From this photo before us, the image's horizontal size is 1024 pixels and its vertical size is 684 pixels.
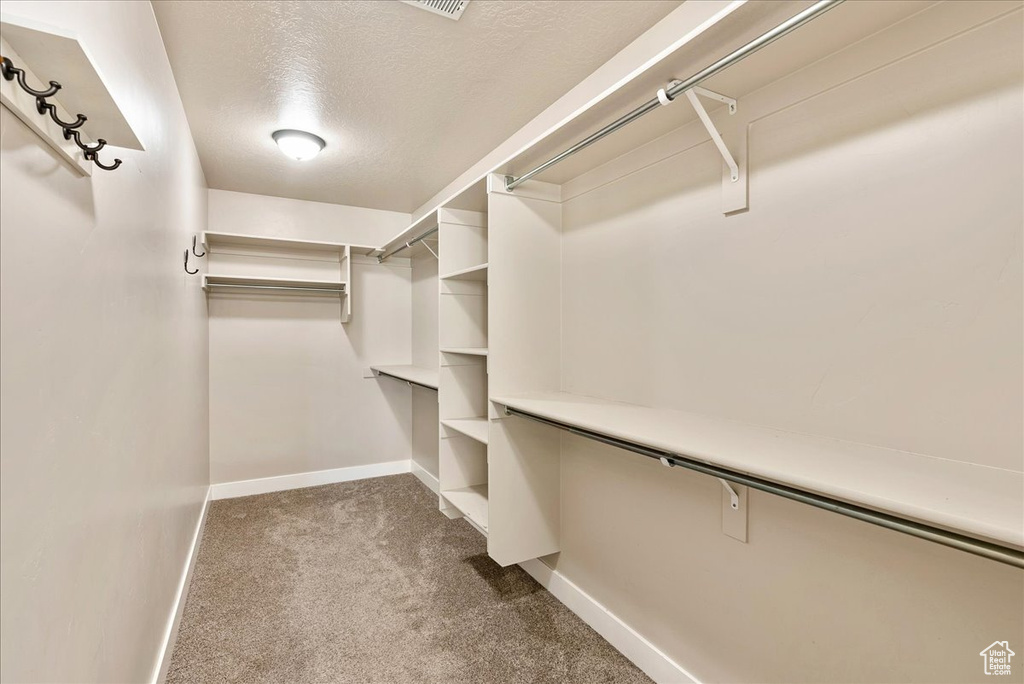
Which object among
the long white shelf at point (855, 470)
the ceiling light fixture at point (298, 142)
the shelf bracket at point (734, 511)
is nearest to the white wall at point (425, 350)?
the ceiling light fixture at point (298, 142)

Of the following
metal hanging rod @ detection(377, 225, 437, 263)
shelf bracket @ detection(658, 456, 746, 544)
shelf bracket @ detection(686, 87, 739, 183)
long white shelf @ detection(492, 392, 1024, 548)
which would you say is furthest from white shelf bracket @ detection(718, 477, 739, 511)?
metal hanging rod @ detection(377, 225, 437, 263)

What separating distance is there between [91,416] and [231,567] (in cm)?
204

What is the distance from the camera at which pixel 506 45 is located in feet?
5.89

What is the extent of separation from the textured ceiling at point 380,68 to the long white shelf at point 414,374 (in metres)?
1.46

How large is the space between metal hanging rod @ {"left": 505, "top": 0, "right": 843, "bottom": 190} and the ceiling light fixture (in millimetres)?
1532

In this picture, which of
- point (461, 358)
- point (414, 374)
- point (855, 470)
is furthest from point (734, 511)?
point (414, 374)

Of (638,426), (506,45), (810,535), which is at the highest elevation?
(506,45)

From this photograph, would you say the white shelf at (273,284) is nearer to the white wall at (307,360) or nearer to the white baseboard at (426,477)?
the white wall at (307,360)

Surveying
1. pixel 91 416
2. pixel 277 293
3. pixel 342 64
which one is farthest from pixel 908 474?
pixel 277 293

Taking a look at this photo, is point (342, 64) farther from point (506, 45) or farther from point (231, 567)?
point (231, 567)

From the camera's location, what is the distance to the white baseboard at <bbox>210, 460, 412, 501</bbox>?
3623mm

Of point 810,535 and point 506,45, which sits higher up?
point 506,45

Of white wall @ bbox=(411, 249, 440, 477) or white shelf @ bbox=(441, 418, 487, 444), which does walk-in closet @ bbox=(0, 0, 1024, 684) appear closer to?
white shelf @ bbox=(441, 418, 487, 444)

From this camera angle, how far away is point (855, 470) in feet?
3.11
